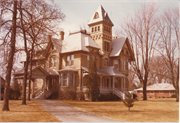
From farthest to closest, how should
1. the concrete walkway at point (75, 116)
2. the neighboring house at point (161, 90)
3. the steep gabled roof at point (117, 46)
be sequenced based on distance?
the neighboring house at point (161, 90), the steep gabled roof at point (117, 46), the concrete walkway at point (75, 116)

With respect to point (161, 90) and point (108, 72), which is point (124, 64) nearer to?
point (108, 72)

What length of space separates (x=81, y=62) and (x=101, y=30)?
7165 mm

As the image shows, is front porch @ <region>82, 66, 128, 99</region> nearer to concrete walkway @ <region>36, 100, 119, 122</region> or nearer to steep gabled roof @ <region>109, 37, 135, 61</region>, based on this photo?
steep gabled roof @ <region>109, 37, 135, 61</region>

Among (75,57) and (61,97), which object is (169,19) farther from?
(61,97)

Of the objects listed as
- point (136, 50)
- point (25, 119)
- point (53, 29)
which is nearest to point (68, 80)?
point (53, 29)

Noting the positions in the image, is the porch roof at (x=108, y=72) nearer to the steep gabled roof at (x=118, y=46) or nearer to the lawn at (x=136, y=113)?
the steep gabled roof at (x=118, y=46)

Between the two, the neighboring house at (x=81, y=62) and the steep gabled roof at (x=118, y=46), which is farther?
the steep gabled roof at (x=118, y=46)

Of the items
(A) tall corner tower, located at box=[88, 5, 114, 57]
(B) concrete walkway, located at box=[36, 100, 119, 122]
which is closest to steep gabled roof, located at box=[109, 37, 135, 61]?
(A) tall corner tower, located at box=[88, 5, 114, 57]

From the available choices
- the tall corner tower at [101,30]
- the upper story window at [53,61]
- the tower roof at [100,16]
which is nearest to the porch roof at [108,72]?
the tall corner tower at [101,30]

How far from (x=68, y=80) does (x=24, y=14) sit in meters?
13.0

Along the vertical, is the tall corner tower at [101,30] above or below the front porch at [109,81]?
above

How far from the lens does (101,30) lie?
30.3m

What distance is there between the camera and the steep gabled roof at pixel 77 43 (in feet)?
87.9

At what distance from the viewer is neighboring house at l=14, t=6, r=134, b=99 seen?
26500 mm
